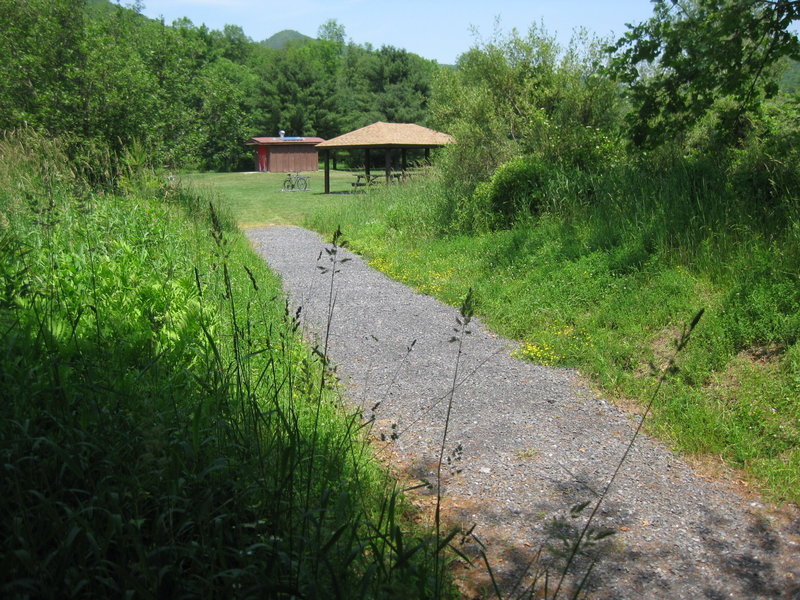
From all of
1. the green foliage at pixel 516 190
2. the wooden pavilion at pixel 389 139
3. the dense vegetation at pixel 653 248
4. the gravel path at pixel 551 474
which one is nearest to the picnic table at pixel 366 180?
the wooden pavilion at pixel 389 139

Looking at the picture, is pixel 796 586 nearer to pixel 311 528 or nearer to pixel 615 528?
pixel 615 528

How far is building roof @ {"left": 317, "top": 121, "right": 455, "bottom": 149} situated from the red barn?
1930 centimetres

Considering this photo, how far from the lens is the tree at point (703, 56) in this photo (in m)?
7.87

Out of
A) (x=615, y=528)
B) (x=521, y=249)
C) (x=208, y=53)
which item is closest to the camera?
(x=615, y=528)

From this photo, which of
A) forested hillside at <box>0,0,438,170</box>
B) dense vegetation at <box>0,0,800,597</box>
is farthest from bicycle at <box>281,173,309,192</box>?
dense vegetation at <box>0,0,800,597</box>

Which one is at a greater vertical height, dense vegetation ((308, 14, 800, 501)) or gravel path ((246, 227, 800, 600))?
dense vegetation ((308, 14, 800, 501))

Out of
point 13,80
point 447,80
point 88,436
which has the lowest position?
point 88,436

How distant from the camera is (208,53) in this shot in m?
65.2

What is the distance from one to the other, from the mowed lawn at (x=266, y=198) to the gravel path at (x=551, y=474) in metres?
9.07

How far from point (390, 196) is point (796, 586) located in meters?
15.0

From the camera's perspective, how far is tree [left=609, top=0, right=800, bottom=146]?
25.8 ft

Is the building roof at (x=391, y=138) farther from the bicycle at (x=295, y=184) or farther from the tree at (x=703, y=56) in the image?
the tree at (x=703, y=56)

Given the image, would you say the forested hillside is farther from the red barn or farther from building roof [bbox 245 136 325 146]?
the red barn

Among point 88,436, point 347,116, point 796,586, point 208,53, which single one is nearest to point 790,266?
point 796,586
